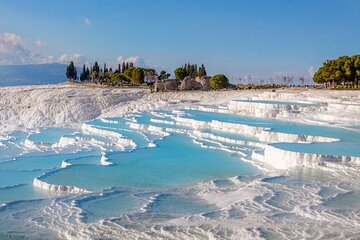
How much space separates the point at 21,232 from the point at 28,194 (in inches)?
112

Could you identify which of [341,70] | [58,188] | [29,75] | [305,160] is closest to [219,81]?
[341,70]

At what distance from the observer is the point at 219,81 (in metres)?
45.0

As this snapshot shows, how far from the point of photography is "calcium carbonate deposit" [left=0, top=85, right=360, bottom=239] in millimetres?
7215

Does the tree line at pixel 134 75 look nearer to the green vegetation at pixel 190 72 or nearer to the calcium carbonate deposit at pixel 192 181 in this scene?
the green vegetation at pixel 190 72

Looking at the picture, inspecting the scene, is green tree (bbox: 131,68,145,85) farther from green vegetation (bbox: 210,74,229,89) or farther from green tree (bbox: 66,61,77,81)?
green tree (bbox: 66,61,77,81)

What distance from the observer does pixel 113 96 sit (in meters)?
38.2

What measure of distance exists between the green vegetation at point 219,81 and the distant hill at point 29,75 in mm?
111101

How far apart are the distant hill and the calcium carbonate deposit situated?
13425cm

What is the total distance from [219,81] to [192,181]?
1375 inches

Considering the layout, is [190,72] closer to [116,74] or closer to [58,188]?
[116,74]

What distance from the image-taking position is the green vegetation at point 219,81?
4506 centimetres

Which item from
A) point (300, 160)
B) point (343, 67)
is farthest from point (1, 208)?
point (343, 67)

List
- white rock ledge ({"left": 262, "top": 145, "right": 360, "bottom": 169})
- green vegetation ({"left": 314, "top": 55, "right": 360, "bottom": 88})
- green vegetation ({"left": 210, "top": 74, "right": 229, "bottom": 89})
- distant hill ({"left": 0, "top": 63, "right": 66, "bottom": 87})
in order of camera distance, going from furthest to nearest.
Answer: distant hill ({"left": 0, "top": 63, "right": 66, "bottom": 87}), green vegetation ({"left": 210, "top": 74, "right": 229, "bottom": 89}), green vegetation ({"left": 314, "top": 55, "right": 360, "bottom": 88}), white rock ledge ({"left": 262, "top": 145, "right": 360, "bottom": 169})

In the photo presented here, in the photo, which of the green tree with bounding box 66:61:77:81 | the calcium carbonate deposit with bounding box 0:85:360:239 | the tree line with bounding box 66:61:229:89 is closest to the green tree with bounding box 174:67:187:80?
the tree line with bounding box 66:61:229:89
